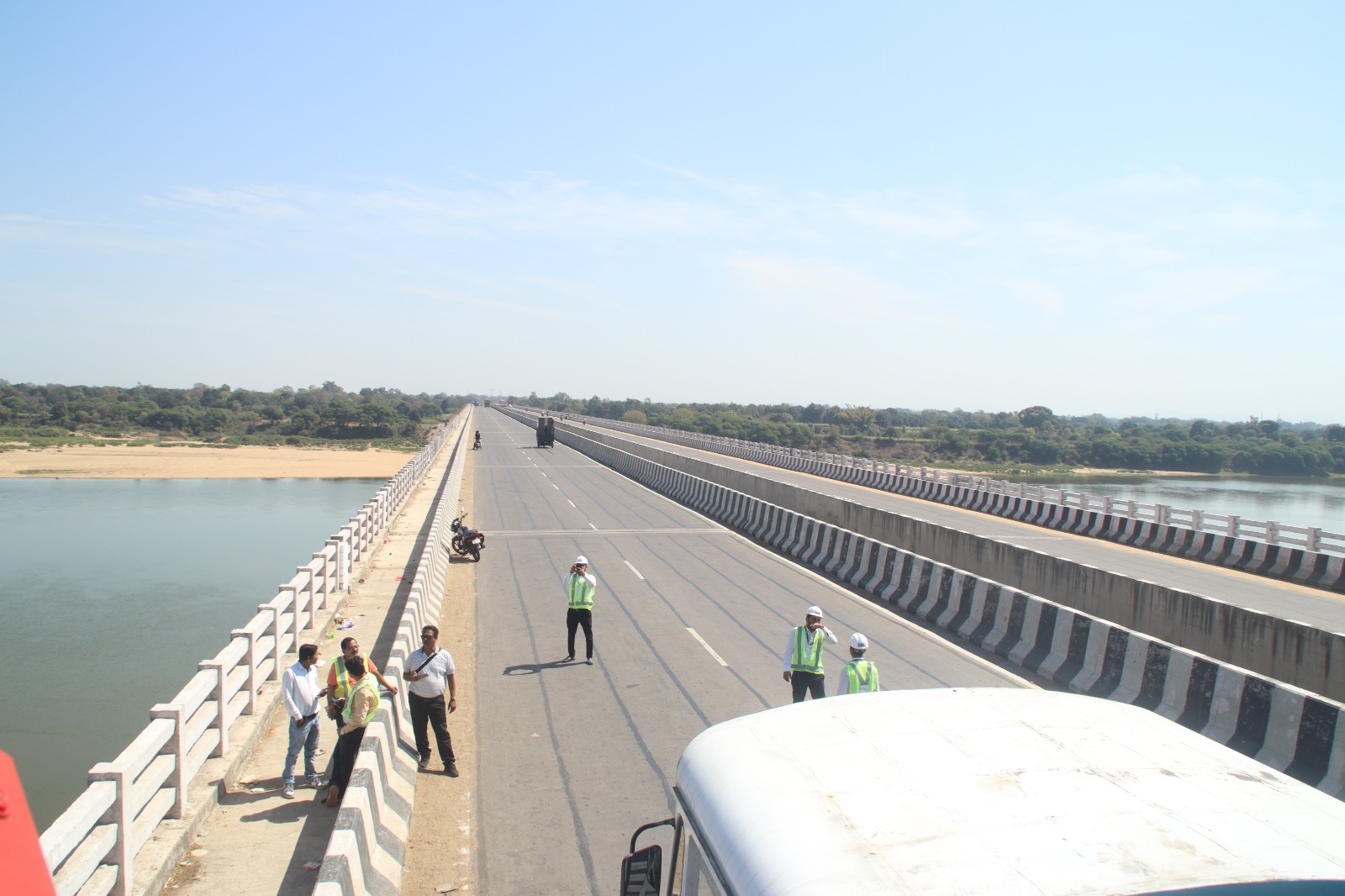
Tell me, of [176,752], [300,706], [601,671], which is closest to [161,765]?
[176,752]

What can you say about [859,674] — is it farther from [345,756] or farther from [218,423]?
[218,423]

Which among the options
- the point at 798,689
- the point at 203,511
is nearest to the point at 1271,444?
the point at 203,511

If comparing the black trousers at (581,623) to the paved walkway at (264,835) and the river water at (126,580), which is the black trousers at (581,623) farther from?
the river water at (126,580)

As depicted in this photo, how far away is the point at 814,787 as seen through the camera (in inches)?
137

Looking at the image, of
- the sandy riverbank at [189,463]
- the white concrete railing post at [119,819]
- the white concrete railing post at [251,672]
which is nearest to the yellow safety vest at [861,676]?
the white concrete railing post at [119,819]

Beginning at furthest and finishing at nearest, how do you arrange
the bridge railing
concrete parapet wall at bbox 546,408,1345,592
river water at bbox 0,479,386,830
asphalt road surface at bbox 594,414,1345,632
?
the bridge railing < concrete parapet wall at bbox 546,408,1345,592 < asphalt road surface at bbox 594,414,1345,632 < river water at bbox 0,479,386,830

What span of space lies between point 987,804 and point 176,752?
584 centimetres

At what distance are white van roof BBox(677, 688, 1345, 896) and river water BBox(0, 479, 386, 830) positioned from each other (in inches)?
305

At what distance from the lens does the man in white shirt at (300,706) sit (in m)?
7.56

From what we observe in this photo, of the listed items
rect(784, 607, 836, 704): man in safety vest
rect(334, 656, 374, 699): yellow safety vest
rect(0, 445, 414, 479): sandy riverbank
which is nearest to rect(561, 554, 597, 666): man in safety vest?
rect(784, 607, 836, 704): man in safety vest

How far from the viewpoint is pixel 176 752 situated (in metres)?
6.62

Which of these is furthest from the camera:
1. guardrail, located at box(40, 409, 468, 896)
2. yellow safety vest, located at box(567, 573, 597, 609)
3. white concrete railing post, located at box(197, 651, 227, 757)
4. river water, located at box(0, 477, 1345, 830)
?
river water, located at box(0, 477, 1345, 830)

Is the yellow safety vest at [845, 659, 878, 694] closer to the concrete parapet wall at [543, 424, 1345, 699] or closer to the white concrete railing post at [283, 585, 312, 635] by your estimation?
the concrete parapet wall at [543, 424, 1345, 699]

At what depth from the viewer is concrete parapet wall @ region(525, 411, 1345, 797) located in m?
7.95
